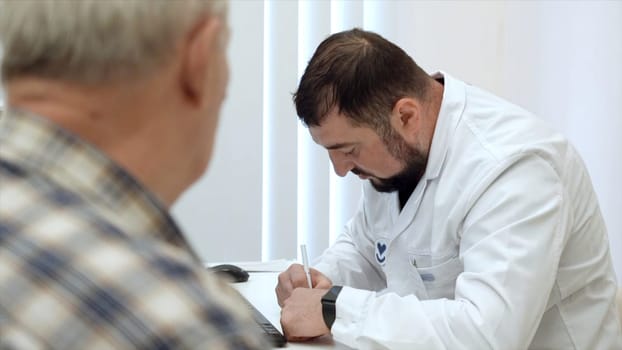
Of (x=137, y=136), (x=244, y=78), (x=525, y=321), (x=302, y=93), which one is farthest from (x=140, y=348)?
(x=244, y=78)

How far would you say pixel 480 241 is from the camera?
1422 millimetres

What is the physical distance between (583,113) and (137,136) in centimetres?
233

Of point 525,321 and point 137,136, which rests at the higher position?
point 137,136

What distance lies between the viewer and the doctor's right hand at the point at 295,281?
1670mm

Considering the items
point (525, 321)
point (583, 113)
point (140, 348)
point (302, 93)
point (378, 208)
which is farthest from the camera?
point (583, 113)

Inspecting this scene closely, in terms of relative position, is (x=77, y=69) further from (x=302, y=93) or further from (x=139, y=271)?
(x=302, y=93)

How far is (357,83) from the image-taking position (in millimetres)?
1597

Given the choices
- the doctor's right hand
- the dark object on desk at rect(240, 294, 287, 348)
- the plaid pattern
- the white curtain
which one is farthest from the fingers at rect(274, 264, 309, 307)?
the plaid pattern

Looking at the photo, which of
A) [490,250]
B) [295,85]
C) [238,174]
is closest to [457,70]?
[295,85]

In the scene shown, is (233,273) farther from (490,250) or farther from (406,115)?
(490,250)

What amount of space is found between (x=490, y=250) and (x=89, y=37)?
0.98m

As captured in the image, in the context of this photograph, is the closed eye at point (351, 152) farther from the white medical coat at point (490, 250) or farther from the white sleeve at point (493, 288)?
the white sleeve at point (493, 288)

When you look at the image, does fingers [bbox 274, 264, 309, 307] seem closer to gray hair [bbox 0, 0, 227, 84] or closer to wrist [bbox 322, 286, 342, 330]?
wrist [bbox 322, 286, 342, 330]

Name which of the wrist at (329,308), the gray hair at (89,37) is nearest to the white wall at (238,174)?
the wrist at (329,308)
